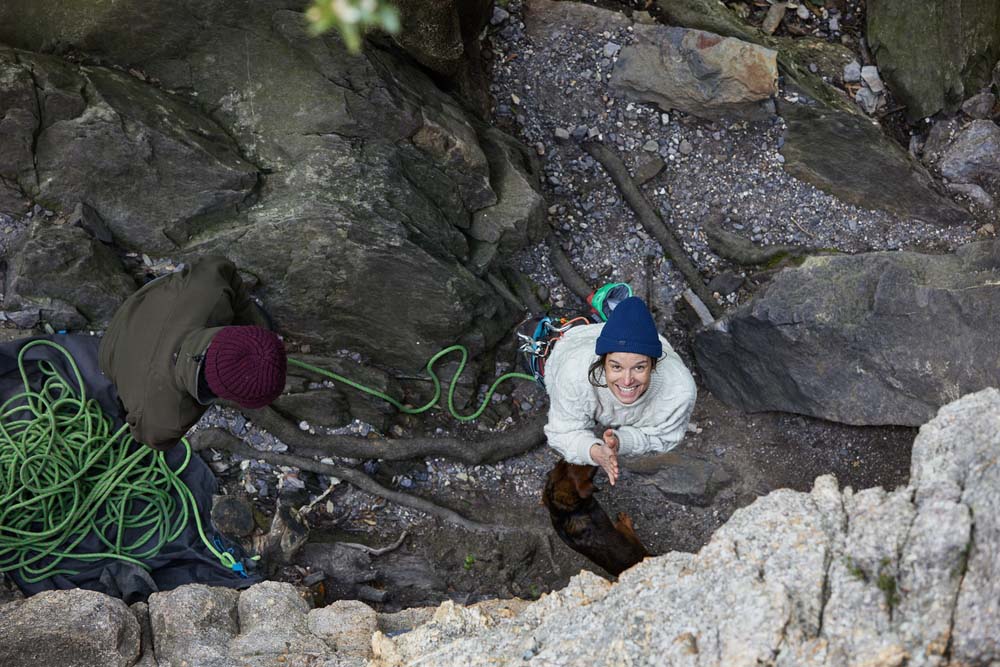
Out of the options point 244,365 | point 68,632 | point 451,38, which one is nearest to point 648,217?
point 451,38

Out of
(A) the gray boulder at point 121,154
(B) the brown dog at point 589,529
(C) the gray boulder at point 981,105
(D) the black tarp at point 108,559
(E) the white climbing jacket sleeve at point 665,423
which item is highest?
(A) the gray boulder at point 121,154

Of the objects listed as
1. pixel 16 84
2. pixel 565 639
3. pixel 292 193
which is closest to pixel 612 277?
pixel 292 193

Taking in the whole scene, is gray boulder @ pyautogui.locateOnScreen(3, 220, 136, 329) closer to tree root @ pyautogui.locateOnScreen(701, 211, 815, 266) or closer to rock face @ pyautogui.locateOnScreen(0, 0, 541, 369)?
rock face @ pyautogui.locateOnScreen(0, 0, 541, 369)

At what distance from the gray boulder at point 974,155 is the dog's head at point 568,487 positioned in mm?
3899

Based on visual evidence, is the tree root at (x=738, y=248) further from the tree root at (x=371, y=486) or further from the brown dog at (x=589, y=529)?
the tree root at (x=371, y=486)

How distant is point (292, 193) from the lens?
5418 millimetres

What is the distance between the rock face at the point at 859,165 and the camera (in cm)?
622

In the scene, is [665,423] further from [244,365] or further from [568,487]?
[244,365]

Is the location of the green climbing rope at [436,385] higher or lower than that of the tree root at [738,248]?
lower

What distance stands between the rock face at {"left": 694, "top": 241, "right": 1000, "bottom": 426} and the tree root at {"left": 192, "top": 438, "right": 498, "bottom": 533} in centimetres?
249

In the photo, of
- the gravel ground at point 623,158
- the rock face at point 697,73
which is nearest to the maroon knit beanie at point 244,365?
the gravel ground at point 623,158

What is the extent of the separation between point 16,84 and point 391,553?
159 inches

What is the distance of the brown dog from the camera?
18.9 feet

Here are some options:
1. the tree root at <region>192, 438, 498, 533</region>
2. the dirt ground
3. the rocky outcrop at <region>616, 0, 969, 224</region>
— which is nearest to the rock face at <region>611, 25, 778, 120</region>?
the rocky outcrop at <region>616, 0, 969, 224</region>
